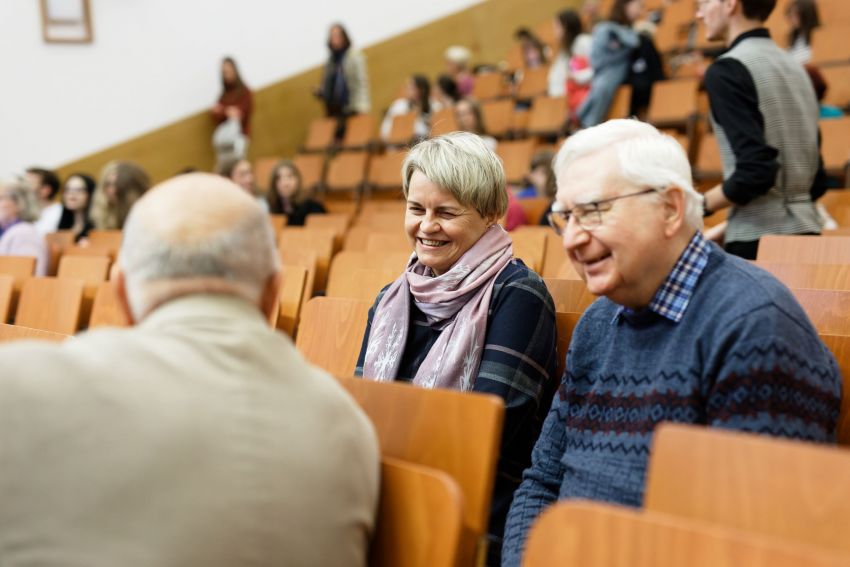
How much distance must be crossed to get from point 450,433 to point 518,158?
3757 millimetres

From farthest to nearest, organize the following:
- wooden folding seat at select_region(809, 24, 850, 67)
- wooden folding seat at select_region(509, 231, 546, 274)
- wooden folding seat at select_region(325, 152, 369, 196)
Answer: wooden folding seat at select_region(325, 152, 369, 196) < wooden folding seat at select_region(809, 24, 850, 67) < wooden folding seat at select_region(509, 231, 546, 274)

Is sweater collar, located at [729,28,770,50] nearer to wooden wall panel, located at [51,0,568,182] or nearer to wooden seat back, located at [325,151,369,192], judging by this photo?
wooden seat back, located at [325,151,369,192]

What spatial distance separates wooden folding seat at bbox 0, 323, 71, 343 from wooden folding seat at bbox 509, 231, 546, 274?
1.21m

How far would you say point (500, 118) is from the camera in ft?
17.3

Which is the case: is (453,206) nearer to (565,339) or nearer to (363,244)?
(565,339)

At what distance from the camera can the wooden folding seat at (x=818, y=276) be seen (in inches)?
61.5

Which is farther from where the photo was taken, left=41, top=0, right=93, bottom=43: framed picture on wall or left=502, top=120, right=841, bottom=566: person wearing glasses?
left=41, top=0, right=93, bottom=43: framed picture on wall

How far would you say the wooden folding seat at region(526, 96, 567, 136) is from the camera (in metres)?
4.86

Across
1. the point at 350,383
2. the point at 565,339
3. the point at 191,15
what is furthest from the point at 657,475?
the point at 191,15

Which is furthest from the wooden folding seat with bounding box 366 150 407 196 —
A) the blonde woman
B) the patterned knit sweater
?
the patterned knit sweater

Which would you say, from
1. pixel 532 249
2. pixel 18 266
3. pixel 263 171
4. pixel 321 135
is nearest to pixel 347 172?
pixel 263 171

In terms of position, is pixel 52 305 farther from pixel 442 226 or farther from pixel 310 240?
pixel 442 226

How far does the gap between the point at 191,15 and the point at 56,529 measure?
19.6ft

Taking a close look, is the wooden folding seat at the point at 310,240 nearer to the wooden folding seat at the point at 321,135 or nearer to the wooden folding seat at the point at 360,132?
the wooden folding seat at the point at 360,132
